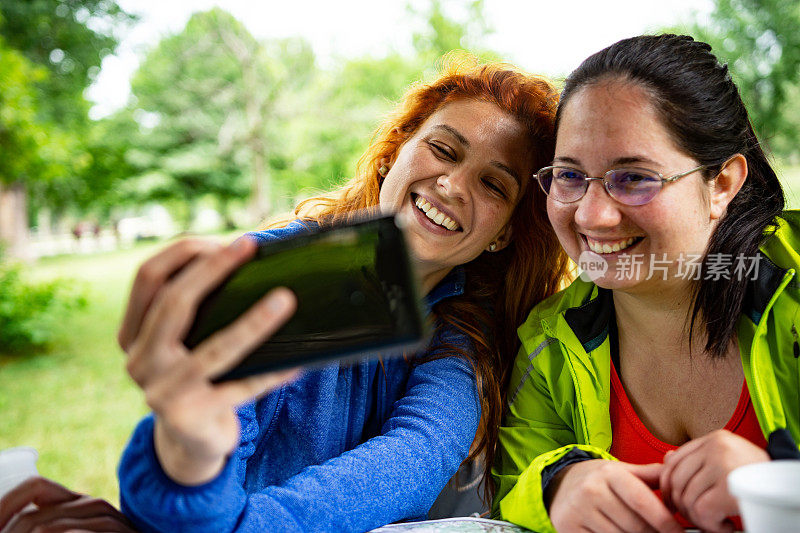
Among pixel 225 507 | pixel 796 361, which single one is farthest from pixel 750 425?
pixel 225 507

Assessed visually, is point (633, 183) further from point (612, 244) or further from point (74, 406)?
point (74, 406)

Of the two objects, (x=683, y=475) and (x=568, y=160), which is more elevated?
(x=568, y=160)

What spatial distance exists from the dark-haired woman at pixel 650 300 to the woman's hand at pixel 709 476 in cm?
2

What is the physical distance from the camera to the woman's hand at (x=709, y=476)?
0.77 metres

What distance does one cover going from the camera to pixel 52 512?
0.82 meters

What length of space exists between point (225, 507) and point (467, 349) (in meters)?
0.65

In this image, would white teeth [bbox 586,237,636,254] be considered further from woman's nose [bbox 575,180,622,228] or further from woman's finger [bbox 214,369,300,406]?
woman's finger [bbox 214,369,300,406]

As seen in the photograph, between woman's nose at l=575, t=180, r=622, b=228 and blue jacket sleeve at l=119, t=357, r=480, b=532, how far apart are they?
398 millimetres

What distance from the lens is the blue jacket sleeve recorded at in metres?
0.75

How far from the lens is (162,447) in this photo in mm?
714

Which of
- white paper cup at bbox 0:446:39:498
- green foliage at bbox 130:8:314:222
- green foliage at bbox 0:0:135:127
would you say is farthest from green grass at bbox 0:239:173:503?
green foliage at bbox 130:8:314:222

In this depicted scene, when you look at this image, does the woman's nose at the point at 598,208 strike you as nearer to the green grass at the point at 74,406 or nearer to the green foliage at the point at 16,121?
the green grass at the point at 74,406

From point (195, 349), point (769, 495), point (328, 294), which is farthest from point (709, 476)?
point (195, 349)

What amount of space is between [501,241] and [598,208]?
1.50 ft
